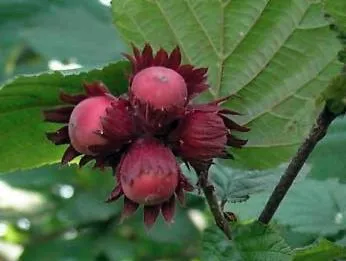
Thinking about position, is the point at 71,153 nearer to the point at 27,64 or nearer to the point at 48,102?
the point at 48,102

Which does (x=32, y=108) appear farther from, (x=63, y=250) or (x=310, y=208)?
(x=63, y=250)

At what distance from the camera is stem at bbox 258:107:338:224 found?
3.75 feet

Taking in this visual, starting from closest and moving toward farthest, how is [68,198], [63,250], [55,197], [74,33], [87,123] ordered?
1. [87,123]
2. [74,33]
3. [63,250]
4. [68,198]
5. [55,197]

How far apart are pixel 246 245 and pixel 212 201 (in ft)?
0.26

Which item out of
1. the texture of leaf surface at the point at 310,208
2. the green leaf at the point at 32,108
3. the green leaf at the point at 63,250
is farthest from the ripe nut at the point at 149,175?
the green leaf at the point at 63,250

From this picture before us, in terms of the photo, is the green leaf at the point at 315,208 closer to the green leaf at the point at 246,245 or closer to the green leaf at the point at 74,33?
the green leaf at the point at 246,245

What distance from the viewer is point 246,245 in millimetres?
1230

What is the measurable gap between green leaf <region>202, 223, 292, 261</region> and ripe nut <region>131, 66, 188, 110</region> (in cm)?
20

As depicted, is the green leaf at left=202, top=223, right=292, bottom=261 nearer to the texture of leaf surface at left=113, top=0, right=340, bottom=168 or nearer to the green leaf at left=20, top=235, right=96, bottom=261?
the texture of leaf surface at left=113, top=0, right=340, bottom=168

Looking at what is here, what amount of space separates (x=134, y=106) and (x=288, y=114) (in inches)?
10.9

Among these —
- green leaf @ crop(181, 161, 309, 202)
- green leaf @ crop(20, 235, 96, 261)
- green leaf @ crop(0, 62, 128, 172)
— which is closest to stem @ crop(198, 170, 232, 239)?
green leaf @ crop(0, 62, 128, 172)

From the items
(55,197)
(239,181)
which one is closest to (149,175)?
(239,181)

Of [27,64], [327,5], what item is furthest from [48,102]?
[27,64]

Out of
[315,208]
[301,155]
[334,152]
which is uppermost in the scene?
[301,155]
